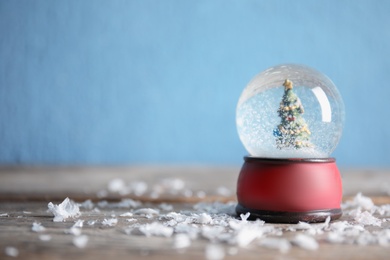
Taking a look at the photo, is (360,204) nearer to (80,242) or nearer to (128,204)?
(128,204)

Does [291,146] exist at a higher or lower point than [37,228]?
higher

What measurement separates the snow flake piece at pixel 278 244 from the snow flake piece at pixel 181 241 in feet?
0.49

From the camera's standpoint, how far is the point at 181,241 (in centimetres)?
98

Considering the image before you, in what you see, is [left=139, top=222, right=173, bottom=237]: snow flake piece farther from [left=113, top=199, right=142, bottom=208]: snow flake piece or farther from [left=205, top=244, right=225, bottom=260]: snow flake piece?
[left=113, top=199, right=142, bottom=208]: snow flake piece

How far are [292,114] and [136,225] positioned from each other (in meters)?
0.48

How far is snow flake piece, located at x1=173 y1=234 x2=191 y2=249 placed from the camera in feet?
3.15

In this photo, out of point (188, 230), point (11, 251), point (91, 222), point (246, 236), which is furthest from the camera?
point (91, 222)

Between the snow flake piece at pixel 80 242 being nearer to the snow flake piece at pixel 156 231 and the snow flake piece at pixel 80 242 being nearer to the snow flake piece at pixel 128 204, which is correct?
the snow flake piece at pixel 156 231

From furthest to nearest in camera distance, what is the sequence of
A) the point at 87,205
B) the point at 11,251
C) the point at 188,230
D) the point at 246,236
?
1. the point at 87,205
2. the point at 188,230
3. the point at 246,236
4. the point at 11,251

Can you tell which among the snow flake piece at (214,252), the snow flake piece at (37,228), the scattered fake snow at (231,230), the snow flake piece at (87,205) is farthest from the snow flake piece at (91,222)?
the snow flake piece at (214,252)

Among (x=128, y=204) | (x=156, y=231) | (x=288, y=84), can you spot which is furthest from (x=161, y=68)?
(x=156, y=231)

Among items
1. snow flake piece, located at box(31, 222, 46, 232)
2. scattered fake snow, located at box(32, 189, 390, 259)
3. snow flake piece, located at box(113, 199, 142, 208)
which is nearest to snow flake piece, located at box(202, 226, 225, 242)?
scattered fake snow, located at box(32, 189, 390, 259)

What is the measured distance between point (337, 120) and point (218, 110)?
165 cm

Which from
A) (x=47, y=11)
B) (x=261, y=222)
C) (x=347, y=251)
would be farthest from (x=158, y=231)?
(x=47, y=11)
